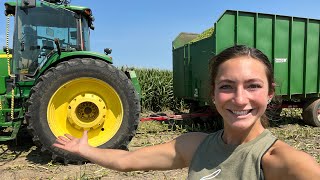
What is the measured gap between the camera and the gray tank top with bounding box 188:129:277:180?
1230mm

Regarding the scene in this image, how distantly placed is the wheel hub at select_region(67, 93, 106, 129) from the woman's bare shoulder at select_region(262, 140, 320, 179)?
11.8ft

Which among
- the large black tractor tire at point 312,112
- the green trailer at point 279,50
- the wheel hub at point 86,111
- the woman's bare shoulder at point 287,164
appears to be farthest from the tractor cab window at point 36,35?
the large black tractor tire at point 312,112

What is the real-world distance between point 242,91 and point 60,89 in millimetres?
3599

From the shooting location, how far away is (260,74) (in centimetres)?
135

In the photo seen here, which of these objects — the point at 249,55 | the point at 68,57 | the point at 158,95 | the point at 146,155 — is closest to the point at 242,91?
the point at 249,55

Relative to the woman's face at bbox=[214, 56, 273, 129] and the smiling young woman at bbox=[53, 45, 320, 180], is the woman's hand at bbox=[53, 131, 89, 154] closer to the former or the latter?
the smiling young woman at bbox=[53, 45, 320, 180]

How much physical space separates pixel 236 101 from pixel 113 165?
856 mm

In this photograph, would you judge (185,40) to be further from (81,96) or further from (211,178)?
(211,178)

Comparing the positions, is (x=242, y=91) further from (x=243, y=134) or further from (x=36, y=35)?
(x=36, y=35)

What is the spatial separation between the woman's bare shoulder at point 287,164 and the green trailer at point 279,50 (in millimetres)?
5042

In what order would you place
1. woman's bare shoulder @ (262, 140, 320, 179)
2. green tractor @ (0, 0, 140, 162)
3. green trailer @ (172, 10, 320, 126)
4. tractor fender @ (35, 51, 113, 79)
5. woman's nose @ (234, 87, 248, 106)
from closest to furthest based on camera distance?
woman's bare shoulder @ (262, 140, 320, 179), woman's nose @ (234, 87, 248, 106), green tractor @ (0, 0, 140, 162), tractor fender @ (35, 51, 113, 79), green trailer @ (172, 10, 320, 126)

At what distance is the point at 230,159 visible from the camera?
131 cm

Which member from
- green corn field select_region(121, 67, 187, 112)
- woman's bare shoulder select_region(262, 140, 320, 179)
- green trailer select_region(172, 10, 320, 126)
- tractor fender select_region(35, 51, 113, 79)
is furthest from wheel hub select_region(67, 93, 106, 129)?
green corn field select_region(121, 67, 187, 112)

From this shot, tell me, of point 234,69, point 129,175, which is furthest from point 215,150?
point 129,175
